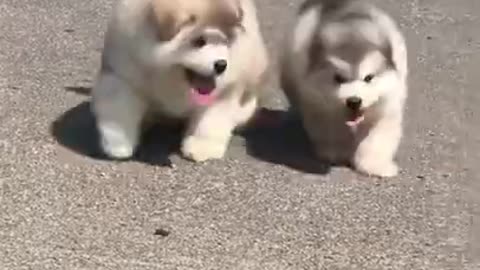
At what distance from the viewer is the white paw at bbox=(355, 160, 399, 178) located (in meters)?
3.71

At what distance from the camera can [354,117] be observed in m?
3.71

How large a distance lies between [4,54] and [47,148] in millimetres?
903

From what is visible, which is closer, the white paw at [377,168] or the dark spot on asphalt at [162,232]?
the dark spot on asphalt at [162,232]

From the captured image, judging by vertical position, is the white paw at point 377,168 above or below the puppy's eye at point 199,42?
below

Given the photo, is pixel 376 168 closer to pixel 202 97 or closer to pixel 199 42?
pixel 202 97

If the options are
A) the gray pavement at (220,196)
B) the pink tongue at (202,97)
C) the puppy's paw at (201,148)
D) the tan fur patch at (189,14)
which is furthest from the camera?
the puppy's paw at (201,148)

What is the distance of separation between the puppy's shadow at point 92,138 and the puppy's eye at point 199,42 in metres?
0.41

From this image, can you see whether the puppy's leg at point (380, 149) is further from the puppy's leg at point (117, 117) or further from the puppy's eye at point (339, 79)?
the puppy's leg at point (117, 117)

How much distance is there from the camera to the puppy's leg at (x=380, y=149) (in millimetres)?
3721

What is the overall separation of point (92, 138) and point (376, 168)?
918 mm

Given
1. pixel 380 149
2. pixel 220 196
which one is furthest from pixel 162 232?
pixel 380 149

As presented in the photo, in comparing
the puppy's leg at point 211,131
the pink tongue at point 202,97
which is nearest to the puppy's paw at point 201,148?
the puppy's leg at point 211,131

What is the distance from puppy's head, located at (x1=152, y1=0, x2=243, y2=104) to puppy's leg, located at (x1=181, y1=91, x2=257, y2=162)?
21 cm

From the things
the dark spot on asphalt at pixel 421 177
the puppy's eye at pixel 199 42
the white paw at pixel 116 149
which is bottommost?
the dark spot on asphalt at pixel 421 177
